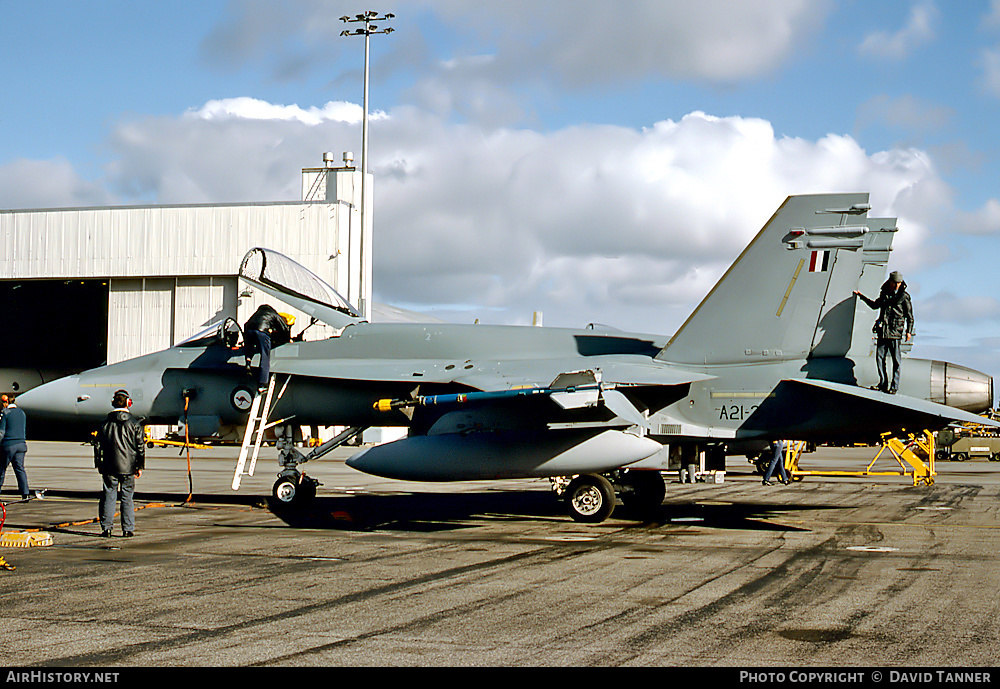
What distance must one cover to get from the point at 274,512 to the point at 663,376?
6161 mm

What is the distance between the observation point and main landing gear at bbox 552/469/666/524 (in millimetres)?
12711

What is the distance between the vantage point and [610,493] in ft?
41.8

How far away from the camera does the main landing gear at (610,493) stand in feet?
41.7

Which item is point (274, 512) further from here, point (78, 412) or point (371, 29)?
point (371, 29)

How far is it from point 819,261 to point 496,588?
7.15m

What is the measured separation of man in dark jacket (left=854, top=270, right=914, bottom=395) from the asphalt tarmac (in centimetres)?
209

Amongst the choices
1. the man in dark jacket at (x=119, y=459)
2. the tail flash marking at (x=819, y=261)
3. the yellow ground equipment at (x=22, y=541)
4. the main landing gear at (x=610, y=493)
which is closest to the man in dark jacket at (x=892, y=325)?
the tail flash marking at (x=819, y=261)

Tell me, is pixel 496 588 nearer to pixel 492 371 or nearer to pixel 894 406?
pixel 492 371

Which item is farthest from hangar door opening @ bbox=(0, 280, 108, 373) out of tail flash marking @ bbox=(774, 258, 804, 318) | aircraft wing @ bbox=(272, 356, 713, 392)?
tail flash marking @ bbox=(774, 258, 804, 318)

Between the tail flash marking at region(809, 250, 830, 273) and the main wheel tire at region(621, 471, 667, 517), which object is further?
the main wheel tire at region(621, 471, 667, 517)

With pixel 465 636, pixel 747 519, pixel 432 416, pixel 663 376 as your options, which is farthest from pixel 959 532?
pixel 465 636

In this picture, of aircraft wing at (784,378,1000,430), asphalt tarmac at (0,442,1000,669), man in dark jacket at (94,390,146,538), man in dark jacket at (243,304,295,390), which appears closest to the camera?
asphalt tarmac at (0,442,1000,669)

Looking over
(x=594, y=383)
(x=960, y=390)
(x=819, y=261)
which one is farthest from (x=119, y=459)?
(x=960, y=390)

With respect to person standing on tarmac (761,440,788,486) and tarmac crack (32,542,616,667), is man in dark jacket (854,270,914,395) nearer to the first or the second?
tarmac crack (32,542,616,667)
